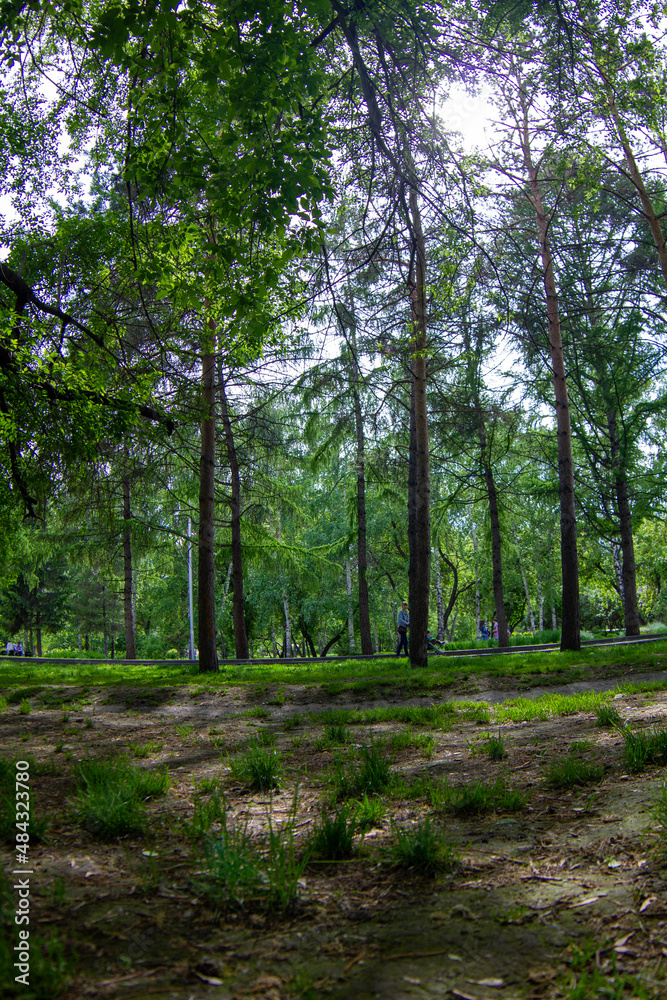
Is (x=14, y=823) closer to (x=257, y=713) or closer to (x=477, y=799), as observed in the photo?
(x=477, y=799)

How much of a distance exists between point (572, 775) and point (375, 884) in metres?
1.72

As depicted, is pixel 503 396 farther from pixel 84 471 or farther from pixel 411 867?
pixel 411 867

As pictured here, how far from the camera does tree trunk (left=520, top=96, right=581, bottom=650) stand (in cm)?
1337

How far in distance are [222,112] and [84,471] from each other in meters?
6.18

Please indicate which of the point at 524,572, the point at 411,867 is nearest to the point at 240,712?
the point at 411,867

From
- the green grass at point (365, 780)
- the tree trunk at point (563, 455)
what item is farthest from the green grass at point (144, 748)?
the tree trunk at point (563, 455)

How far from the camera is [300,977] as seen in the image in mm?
1872

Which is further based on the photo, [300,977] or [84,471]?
[84,471]

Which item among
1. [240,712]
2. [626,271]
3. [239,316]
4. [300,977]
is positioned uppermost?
[626,271]

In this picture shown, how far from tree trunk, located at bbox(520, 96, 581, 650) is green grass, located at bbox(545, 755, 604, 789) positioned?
1010 cm

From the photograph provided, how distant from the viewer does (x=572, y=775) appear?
12.3 feet

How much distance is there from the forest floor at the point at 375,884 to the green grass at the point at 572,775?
0.01 metres

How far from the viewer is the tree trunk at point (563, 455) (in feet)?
43.9

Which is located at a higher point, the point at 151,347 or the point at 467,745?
the point at 151,347
